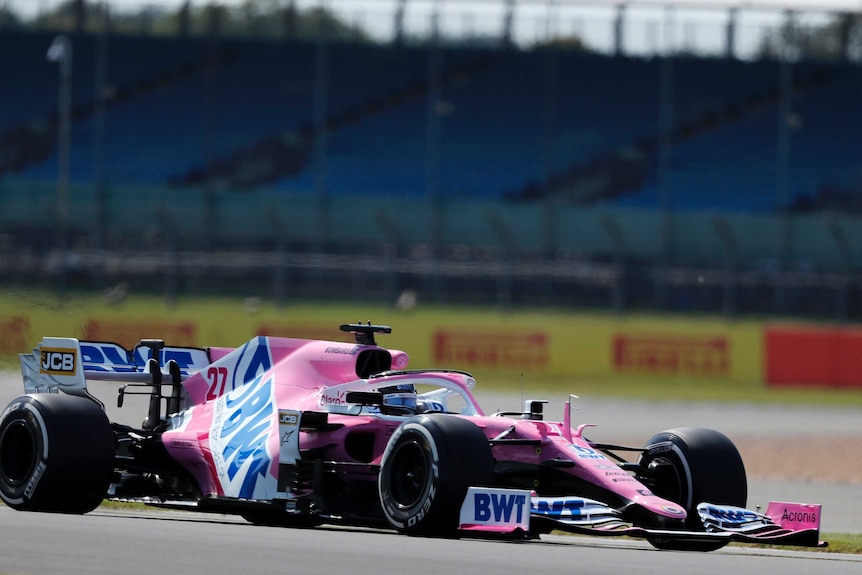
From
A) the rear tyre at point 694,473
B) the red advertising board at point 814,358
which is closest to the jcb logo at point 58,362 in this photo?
the rear tyre at point 694,473

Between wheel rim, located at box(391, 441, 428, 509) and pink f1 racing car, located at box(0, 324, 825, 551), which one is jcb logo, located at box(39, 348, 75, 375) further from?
wheel rim, located at box(391, 441, 428, 509)

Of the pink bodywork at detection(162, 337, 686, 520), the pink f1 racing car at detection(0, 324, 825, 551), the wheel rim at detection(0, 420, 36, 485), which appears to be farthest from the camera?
the wheel rim at detection(0, 420, 36, 485)

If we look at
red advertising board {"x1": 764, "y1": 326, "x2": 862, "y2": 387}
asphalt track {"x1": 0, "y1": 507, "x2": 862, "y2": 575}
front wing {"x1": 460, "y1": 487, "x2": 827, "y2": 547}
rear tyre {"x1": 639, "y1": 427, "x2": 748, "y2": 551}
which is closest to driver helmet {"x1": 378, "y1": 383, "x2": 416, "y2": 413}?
asphalt track {"x1": 0, "y1": 507, "x2": 862, "y2": 575}

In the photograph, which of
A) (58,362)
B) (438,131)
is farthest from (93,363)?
(438,131)

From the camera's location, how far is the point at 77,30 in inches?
1714

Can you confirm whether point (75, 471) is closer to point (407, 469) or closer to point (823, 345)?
point (407, 469)

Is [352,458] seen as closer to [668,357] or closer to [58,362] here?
[58,362]

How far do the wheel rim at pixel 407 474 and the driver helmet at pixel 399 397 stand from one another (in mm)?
865

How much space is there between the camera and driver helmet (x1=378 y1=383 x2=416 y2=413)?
10.5 metres

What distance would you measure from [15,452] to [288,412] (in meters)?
1.93

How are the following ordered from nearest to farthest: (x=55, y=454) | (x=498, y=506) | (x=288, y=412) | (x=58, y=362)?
1. (x=498, y=506)
2. (x=288, y=412)
3. (x=55, y=454)
4. (x=58, y=362)

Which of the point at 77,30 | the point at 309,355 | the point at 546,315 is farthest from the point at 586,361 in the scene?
the point at 77,30

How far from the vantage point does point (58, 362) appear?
1155 centimetres

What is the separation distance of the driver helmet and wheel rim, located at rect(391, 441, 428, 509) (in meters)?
0.87
